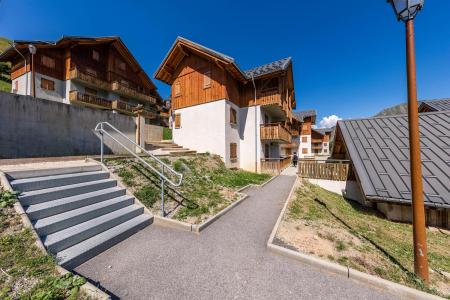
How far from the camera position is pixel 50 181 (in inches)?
157

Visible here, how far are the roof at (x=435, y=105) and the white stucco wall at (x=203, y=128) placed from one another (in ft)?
53.0

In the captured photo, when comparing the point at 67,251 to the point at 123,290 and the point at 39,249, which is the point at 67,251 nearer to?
the point at 39,249

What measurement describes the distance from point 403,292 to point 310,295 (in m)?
1.40

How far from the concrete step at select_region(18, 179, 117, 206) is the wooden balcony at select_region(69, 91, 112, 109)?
19244 millimetres

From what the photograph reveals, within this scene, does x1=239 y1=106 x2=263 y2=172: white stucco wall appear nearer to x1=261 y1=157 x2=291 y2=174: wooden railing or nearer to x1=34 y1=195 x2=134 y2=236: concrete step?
x1=261 y1=157 x2=291 y2=174: wooden railing

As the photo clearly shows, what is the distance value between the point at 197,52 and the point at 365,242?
49.8ft

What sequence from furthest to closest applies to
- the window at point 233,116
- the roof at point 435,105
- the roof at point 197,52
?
1. the window at point 233,116
2. the roof at point 435,105
3. the roof at point 197,52

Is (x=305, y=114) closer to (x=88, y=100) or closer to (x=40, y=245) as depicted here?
(x=88, y=100)

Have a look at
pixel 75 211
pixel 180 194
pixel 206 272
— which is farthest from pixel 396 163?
pixel 75 211

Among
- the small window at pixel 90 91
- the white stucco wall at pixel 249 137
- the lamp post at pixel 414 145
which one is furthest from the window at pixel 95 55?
the lamp post at pixel 414 145

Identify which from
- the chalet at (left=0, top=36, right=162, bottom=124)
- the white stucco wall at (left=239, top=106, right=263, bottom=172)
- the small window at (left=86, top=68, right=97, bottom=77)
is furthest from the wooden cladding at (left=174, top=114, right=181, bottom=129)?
the small window at (left=86, top=68, right=97, bottom=77)

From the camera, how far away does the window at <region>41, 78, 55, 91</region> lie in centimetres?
1741

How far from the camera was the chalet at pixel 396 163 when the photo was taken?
6.14 metres

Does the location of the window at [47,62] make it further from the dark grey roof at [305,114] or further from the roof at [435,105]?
the dark grey roof at [305,114]
